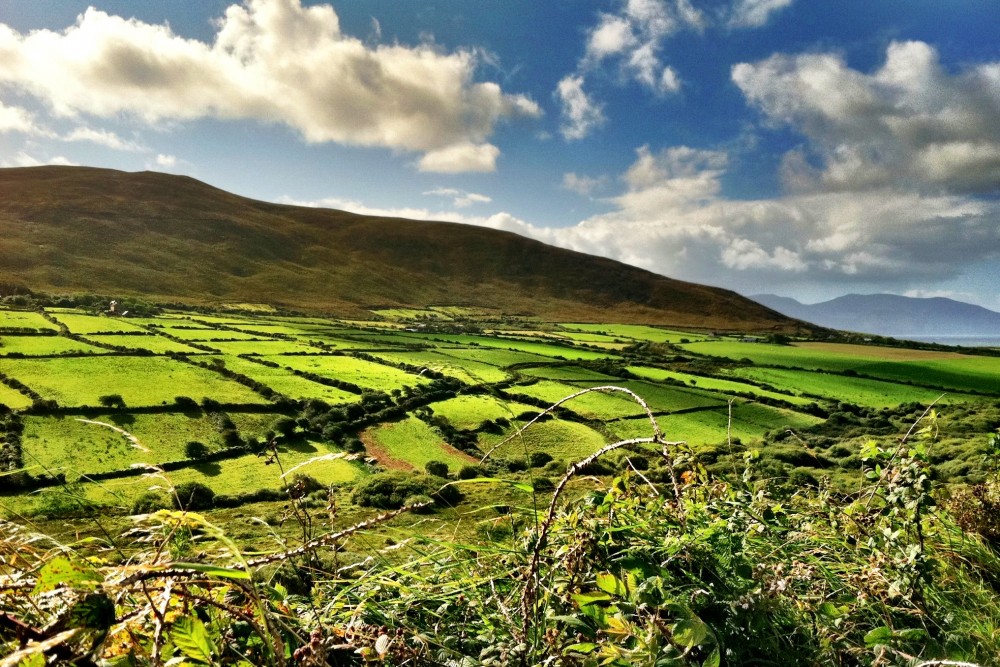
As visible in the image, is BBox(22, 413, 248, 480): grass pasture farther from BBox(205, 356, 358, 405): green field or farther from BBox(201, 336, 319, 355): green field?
BBox(201, 336, 319, 355): green field

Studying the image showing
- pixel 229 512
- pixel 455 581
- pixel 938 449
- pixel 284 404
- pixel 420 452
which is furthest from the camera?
pixel 284 404

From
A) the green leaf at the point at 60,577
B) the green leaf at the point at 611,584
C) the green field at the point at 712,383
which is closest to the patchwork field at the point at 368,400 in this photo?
the green field at the point at 712,383

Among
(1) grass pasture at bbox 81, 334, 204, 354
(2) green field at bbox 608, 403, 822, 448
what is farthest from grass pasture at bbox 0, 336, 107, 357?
(2) green field at bbox 608, 403, 822, 448

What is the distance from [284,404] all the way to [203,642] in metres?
53.2

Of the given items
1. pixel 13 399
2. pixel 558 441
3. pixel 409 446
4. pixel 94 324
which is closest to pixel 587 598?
pixel 558 441

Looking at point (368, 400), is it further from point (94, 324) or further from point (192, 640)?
point (192, 640)

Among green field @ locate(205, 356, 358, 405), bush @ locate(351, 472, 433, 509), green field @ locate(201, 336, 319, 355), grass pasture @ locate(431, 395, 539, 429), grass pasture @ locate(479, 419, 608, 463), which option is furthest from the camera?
green field @ locate(201, 336, 319, 355)

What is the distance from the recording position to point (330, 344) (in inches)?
3332

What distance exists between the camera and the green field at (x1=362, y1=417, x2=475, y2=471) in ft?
139

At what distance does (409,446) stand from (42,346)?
45.4 meters

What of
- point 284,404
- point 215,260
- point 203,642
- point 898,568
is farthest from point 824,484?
point 215,260

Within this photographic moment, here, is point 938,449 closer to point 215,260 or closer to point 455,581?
point 455,581

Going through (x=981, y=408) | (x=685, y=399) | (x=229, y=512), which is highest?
(x=981, y=408)

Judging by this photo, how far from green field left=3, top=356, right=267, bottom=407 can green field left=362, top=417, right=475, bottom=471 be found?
13.2m
